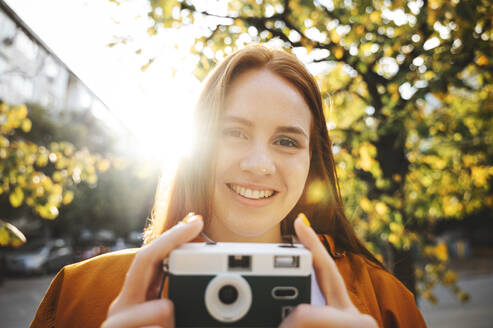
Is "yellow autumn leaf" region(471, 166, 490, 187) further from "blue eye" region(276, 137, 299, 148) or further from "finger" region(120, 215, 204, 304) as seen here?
"finger" region(120, 215, 204, 304)

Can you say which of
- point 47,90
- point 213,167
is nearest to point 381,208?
point 213,167

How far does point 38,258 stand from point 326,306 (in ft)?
64.7

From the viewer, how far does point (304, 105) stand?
182 cm

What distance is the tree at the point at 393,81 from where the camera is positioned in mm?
2908

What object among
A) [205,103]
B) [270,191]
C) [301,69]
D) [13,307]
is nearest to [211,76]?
[205,103]

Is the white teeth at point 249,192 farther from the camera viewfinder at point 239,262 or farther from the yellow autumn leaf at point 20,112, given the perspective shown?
the yellow autumn leaf at point 20,112

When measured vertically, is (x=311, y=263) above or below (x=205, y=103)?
below

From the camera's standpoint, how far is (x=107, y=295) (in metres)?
1.63

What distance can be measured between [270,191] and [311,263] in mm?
510

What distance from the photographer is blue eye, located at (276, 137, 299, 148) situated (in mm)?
1691

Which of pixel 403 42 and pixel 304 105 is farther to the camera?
pixel 403 42

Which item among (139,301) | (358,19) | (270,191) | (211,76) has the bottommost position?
(139,301)

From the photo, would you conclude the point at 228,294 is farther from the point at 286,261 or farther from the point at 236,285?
the point at 286,261

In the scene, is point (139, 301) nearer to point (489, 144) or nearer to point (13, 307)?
point (489, 144)
